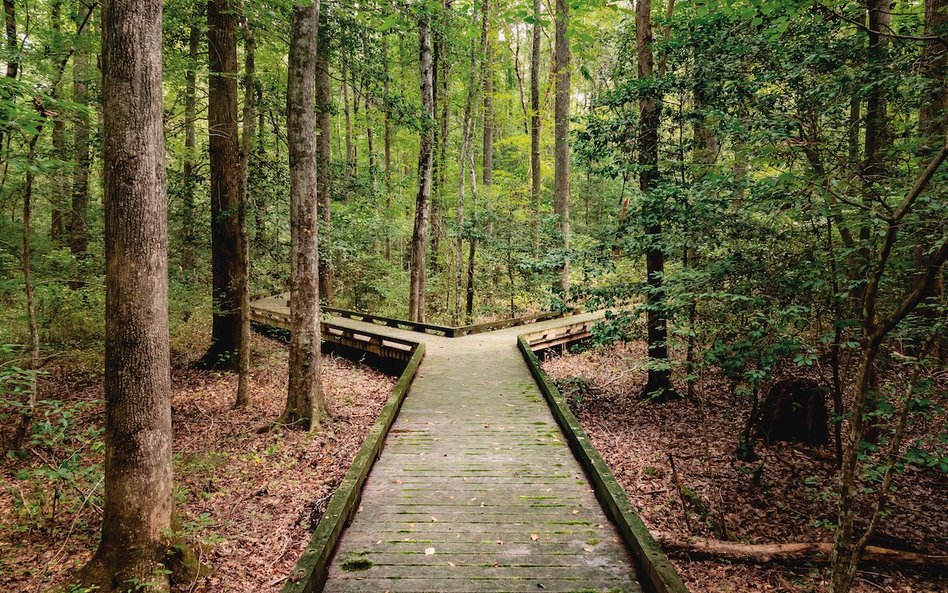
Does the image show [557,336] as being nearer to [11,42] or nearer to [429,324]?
[429,324]

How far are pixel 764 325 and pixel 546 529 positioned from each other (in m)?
3.97

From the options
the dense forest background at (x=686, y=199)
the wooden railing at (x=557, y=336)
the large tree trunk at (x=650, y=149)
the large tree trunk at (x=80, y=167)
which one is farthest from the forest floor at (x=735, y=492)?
the large tree trunk at (x=80, y=167)

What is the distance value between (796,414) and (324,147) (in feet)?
47.6

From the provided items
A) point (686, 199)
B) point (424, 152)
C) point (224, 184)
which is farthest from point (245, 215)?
point (686, 199)

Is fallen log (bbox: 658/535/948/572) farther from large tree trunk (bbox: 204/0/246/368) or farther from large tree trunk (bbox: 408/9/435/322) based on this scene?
large tree trunk (bbox: 408/9/435/322)

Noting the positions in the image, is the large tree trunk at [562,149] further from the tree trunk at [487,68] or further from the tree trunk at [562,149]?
the tree trunk at [487,68]

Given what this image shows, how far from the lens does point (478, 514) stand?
15.4 ft

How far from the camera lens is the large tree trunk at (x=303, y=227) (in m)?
7.00

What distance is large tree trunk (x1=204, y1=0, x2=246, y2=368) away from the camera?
8.48 meters

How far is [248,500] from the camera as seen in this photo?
19.0ft

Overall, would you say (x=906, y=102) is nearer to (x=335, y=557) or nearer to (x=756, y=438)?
(x=756, y=438)

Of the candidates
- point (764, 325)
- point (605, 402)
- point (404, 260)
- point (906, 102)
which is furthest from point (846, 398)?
point (404, 260)

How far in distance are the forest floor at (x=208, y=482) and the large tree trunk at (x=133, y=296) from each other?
17.4 inches

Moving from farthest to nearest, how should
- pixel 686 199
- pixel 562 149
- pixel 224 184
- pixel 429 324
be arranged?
1. pixel 562 149
2. pixel 429 324
3. pixel 224 184
4. pixel 686 199
